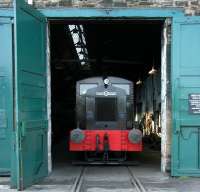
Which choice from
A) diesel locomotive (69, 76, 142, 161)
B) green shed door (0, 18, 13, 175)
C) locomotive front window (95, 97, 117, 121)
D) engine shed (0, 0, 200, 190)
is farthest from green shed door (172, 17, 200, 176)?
locomotive front window (95, 97, 117, 121)

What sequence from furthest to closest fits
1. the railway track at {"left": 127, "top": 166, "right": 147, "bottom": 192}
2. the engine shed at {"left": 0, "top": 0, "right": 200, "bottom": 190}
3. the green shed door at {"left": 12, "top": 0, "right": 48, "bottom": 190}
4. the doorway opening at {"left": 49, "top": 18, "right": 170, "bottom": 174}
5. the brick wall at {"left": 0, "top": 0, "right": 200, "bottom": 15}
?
1. the doorway opening at {"left": 49, "top": 18, "right": 170, "bottom": 174}
2. the brick wall at {"left": 0, "top": 0, "right": 200, "bottom": 15}
3. the railway track at {"left": 127, "top": 166, "right": 147, "bottom": 192}
4. the engine shed at {"left": 0, "top": 0, "right": 200, "bottom": 190}
5. the green shed door at {"left": 12, "top": 0, "right": 48, "bottom": 190}

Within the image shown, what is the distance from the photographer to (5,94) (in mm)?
11617

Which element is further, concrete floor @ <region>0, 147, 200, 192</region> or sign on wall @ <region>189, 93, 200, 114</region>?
sign on wall @ <region>189, 93, 200, 114</region>

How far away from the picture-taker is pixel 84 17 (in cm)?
1180

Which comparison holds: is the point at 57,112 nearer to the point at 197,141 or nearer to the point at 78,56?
the point at 78,56

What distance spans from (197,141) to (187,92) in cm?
112

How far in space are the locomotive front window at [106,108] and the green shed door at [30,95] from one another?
160 inches

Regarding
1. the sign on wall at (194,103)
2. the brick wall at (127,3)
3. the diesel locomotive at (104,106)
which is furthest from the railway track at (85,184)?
the brick wall at (127,3)

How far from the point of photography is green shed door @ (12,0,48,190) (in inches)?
382

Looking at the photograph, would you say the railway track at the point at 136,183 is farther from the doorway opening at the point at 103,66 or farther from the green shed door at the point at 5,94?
the doorway opening at the point at 103,66

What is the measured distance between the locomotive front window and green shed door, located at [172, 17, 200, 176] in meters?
4.22

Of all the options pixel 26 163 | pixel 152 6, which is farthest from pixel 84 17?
pixel 26 163

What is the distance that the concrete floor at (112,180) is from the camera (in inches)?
405

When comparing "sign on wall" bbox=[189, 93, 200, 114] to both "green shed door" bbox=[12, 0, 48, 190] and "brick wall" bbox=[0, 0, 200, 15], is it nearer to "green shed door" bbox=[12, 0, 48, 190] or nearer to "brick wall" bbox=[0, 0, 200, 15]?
"brick wall" bbox=[0, 0, 200, 15]
